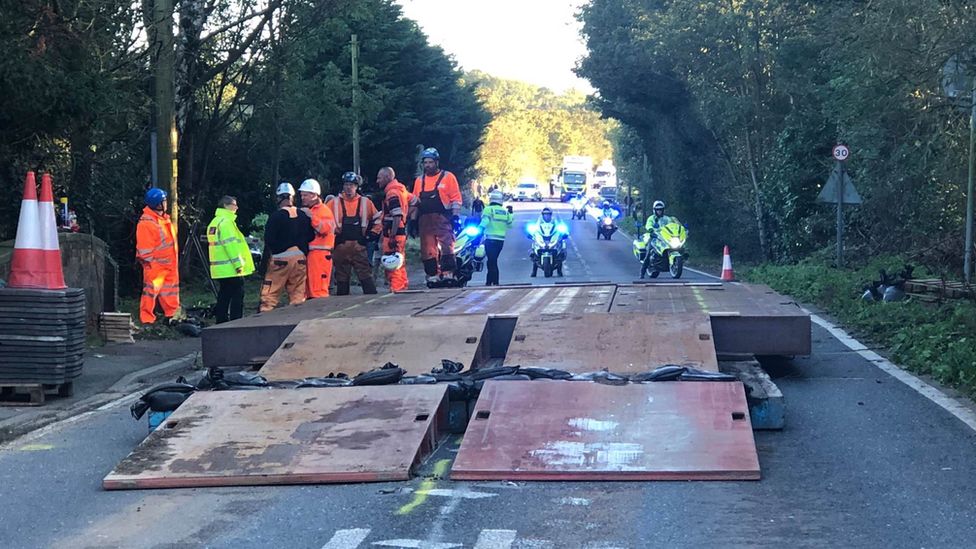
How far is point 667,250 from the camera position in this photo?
2630 centimetres

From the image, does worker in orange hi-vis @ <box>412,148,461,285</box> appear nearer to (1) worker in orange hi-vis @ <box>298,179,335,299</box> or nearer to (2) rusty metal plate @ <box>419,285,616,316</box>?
(1) worker in orange hi-vis @ <box>298,179,335,299</box>

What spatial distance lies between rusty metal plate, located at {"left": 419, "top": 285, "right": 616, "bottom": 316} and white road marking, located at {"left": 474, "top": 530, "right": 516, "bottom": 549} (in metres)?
4.64

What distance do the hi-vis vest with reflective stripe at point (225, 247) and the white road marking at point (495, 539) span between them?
908 cm

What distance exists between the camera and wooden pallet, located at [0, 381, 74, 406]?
9.59 metres

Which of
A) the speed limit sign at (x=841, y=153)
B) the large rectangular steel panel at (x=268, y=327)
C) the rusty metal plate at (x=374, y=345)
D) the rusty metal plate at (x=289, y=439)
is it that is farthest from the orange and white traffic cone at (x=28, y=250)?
the speed limit sign at (x=841, y=153)

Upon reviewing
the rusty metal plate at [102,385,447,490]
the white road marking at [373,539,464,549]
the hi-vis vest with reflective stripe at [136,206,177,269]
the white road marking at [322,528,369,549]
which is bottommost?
the white road marking at [322,528,369,549]

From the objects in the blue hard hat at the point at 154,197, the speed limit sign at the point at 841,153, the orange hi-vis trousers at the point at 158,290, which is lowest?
the orange hi-vis trousers at the point at 158,290

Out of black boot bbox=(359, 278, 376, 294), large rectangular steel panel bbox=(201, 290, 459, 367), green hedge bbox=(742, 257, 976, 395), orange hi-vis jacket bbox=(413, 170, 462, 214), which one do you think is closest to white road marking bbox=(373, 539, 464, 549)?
large rectangular steel panel bbox=(201, 290, 459, 367)

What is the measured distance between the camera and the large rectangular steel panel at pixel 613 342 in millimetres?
8609

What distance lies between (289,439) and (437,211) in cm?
901

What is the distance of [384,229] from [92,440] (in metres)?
7.75

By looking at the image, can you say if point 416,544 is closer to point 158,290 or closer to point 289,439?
point 289,439

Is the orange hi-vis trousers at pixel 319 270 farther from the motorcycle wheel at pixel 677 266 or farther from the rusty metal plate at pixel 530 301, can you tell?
the motorcycle wheel at pixel 677 266

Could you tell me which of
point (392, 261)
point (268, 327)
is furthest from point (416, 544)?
point (392, 261)
